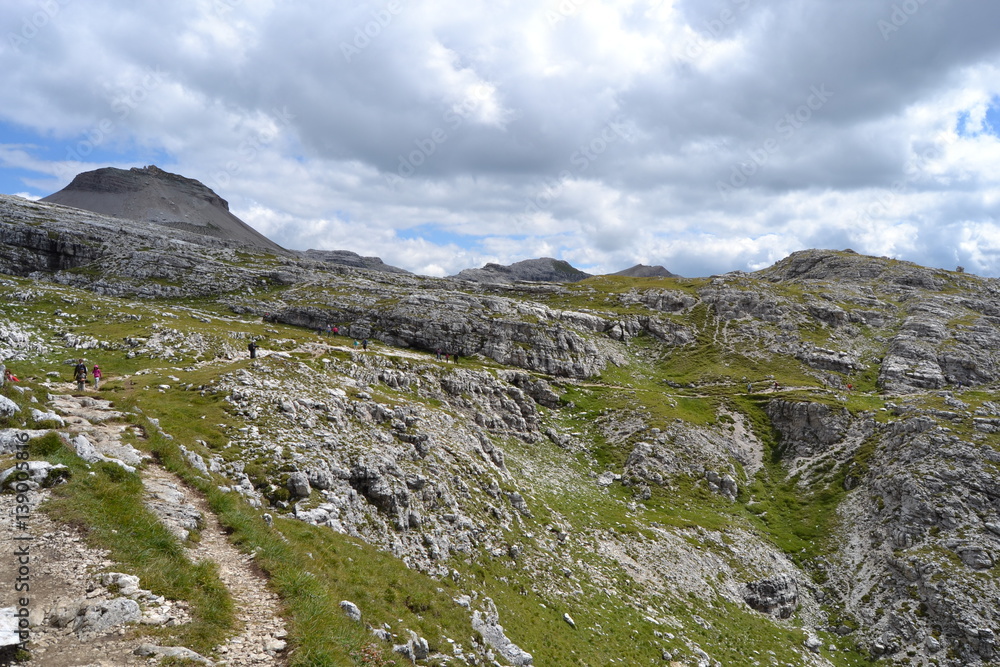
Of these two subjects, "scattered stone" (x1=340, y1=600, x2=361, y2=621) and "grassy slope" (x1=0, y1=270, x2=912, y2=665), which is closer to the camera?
"grassy slope" (x1=0, y1=270, x2=912, y2=665)

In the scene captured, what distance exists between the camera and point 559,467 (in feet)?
169

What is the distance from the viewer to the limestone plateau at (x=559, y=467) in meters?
23.2

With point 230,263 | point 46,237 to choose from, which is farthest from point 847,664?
point 46,237

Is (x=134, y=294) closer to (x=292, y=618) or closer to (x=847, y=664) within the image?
(x=292, y=618)

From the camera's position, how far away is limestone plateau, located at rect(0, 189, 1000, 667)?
2319cm

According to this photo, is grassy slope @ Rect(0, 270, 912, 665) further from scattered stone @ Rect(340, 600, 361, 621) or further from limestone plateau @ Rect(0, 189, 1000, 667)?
scattered stone @ Rect(340, 600, 361, 621)

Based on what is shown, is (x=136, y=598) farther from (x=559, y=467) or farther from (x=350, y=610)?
(x=559, y=467)

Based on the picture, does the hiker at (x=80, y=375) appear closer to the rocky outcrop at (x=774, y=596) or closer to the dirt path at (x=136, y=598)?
the dirt path at (x=136, y=598)

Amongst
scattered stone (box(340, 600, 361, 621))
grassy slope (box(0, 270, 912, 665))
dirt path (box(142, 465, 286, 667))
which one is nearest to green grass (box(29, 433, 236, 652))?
grassy slope (box(0, 270, 912, 665))

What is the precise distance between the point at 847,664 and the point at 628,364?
55.1 metres

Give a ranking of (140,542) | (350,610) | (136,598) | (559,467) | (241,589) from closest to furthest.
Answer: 1. (136,598)
2. (140,542)
3. (241,589)
4. (350,610)
5. (559,467)

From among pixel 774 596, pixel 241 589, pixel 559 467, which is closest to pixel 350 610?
pixel 241 589

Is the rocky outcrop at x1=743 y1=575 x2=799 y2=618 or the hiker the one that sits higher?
the hiker

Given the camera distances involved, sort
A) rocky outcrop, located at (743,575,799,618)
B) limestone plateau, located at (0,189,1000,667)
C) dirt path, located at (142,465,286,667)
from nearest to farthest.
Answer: dirt path, located at (142,465,286,667) < limestone plateau, located at (0,189,1000,667) < rocky outcrop, located at (743,575,799,618)
